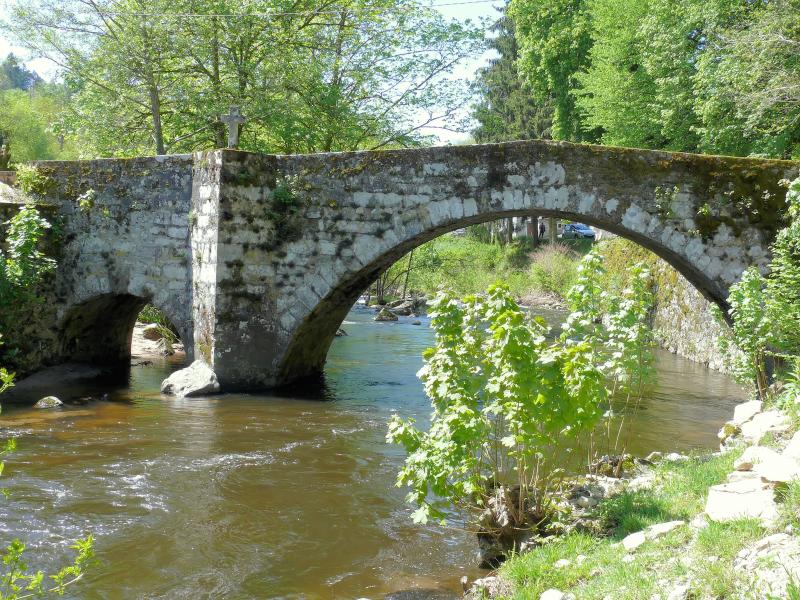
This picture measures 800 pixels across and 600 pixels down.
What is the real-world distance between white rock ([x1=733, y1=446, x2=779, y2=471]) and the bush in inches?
823

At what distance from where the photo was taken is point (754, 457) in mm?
4414

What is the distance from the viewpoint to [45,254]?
32.7 feet

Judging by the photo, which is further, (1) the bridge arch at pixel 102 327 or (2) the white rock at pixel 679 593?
(1) the bridge arch at pixel 102 327

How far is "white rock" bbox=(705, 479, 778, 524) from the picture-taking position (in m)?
3.45

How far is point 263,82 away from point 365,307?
10.4m

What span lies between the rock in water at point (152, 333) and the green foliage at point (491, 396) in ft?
34.3

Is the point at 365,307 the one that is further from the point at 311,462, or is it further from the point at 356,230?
the point at 311,462

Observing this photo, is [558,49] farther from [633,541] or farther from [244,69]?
[633,541]

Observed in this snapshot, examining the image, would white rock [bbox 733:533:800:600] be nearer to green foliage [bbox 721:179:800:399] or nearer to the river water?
the river water

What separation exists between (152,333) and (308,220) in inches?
248

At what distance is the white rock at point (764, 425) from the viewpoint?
4992 mm

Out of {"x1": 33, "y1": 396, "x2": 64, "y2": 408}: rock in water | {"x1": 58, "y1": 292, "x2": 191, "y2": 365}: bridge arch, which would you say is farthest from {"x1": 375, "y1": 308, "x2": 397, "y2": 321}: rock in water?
{"x1": 33, "y1": 396, "x2": 64, "y2": 408}: rock in water

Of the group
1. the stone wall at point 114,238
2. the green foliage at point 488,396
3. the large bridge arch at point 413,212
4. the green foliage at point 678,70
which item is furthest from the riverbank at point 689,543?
the green foliage at point 678,70

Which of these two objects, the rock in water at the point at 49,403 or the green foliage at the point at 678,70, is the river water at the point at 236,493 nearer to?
the rock in water at the point at 49,403
